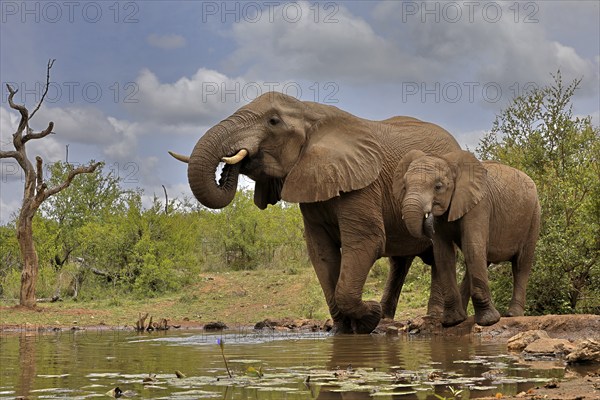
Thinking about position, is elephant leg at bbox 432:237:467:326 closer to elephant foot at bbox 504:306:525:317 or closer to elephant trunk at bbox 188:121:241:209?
elephant foot at bbox 504:306:525:317

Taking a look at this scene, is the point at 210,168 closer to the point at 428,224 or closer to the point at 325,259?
the point at 325,259

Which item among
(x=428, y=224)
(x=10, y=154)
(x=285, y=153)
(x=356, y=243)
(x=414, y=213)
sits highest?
(x=10, y=154)

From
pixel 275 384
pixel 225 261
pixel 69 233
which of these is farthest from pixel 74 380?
pixel 69 233

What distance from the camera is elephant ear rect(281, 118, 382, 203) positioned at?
1133cm

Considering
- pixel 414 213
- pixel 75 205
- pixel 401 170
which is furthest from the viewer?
pixel 75 205

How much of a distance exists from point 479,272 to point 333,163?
2.52m

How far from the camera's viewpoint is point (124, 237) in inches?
1092

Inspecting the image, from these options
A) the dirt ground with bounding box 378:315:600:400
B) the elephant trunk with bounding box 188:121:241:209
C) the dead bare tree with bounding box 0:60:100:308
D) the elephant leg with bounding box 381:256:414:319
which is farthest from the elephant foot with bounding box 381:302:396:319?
the dead bare tree with bounding box 0:60:100:308

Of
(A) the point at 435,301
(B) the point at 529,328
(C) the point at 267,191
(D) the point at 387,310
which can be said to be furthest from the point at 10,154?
(B) the point at 529,328

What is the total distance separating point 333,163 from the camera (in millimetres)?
11422

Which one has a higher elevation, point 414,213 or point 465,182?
point 465,182

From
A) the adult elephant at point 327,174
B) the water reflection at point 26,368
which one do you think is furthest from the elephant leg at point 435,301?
the water reflection at point 26,368

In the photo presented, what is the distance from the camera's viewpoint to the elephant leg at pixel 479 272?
37.7 feet

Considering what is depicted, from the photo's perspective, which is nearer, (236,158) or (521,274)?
(236,158)
